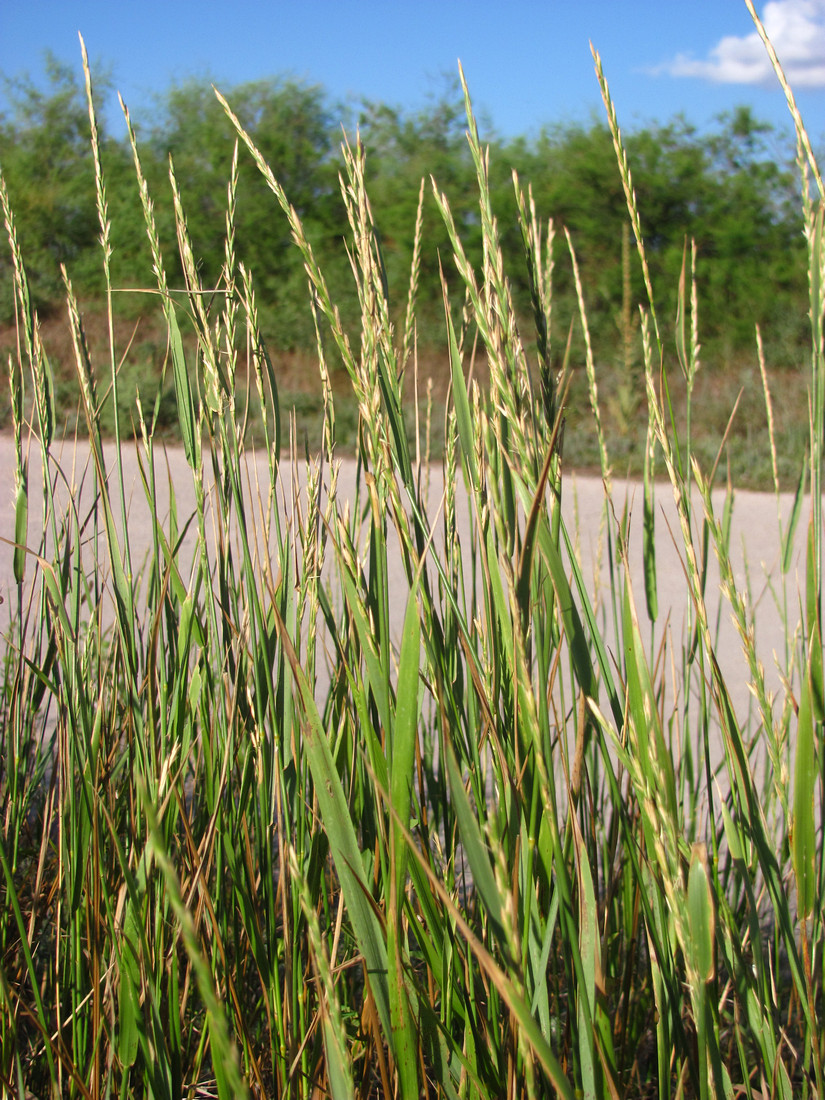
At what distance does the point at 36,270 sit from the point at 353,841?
12.5 m

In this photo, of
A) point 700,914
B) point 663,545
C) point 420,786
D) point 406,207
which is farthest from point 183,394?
point 406,207

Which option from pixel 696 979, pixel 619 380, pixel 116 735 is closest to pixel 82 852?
pixel 116 735

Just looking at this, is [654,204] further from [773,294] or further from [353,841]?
[353,841]

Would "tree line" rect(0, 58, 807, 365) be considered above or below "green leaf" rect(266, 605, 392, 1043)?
above

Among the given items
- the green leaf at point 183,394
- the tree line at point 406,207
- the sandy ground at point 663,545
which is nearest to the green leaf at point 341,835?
the green leaf at point 183,394

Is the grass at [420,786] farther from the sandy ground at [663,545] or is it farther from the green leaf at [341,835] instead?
the sandy ground at [663,545]

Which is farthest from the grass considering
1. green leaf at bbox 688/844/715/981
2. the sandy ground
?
the sandy ground

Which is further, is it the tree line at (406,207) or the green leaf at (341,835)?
the tree line at (406,207)

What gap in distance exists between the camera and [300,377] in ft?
31.7

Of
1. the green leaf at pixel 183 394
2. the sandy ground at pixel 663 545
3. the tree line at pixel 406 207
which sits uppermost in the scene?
the tree line at pixel 406 207

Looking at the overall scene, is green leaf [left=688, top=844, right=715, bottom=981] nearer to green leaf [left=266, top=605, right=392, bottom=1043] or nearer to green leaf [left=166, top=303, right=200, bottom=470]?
green leaf [left=266, top=605, right=392, bottom=1043]

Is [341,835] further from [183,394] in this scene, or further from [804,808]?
[183,394]

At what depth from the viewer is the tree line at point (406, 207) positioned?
32.8ft

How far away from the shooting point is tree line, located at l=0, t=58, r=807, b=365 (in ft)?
32.8
